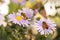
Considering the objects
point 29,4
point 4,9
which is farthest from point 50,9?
point 4,9

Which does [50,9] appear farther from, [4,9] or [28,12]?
[4,9]

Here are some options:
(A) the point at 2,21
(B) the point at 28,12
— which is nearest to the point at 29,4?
(B) the point at 28,12

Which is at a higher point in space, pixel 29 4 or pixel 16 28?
pixel 29 4

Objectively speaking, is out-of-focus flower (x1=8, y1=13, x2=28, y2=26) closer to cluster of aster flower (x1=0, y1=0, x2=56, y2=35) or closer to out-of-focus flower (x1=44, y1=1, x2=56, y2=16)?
cluster of aster flower (x1=0, y1=0, x2=56, y2=35)

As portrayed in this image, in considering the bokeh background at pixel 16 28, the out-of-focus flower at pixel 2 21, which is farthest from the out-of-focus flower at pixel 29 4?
the out-of-focus flower at pixel 2 21

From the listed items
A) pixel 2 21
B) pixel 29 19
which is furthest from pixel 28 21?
pixel 2 21

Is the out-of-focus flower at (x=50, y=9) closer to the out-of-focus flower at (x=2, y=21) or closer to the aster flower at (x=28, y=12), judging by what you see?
the aster flower at (x=28, y=12)
